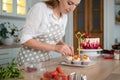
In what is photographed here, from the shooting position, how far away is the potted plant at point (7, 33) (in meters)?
3.61

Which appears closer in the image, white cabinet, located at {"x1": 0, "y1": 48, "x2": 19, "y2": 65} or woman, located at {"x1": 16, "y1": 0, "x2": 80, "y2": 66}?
woman, located at {"x1": 16, "y1": 0, "x2": 80, "y2": 66}

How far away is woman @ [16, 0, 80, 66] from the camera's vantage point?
1.59 meters

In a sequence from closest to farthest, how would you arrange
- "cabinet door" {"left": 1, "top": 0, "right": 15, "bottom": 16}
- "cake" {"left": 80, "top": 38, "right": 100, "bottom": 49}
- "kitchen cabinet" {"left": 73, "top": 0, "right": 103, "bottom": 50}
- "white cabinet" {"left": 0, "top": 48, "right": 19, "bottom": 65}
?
"cake" {"left": 80, "top": 38, "right": 100, "bottom": 49}, "white cabinet" {"left": 0, "top": 48, "right": 19, "bottom": 65}, "cabinet door" {"left": 1, "top": 0, "right": 15, "bottom": 16}, "kitchen cabinet" {"left": 73, "top": 0, "right": 103, "bottom": 50}

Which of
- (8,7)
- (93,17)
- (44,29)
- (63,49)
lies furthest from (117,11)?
(63,49)

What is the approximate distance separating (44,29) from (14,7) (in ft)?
7.24

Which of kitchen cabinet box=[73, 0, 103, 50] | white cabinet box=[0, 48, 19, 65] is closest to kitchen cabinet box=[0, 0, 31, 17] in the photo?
white cabinet box=[0, 48, 19, 65]

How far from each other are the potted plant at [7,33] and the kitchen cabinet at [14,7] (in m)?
0.21

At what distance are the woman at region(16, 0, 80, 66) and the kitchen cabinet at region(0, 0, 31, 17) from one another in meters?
1.89

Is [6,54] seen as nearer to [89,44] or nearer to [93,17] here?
[89,44]

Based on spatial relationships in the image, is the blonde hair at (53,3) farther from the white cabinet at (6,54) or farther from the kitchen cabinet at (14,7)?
the kitchen cabinet at (14,7)

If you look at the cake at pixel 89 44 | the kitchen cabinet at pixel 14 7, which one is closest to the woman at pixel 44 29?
the cake at pixel 89 44

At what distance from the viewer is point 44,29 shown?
66.6 inches

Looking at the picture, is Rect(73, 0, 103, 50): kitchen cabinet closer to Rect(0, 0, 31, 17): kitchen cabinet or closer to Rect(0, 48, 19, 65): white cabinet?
Rect(0, 0, 31, 17): kitchen cabinet

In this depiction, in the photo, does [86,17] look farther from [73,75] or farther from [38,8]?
[73,75]
